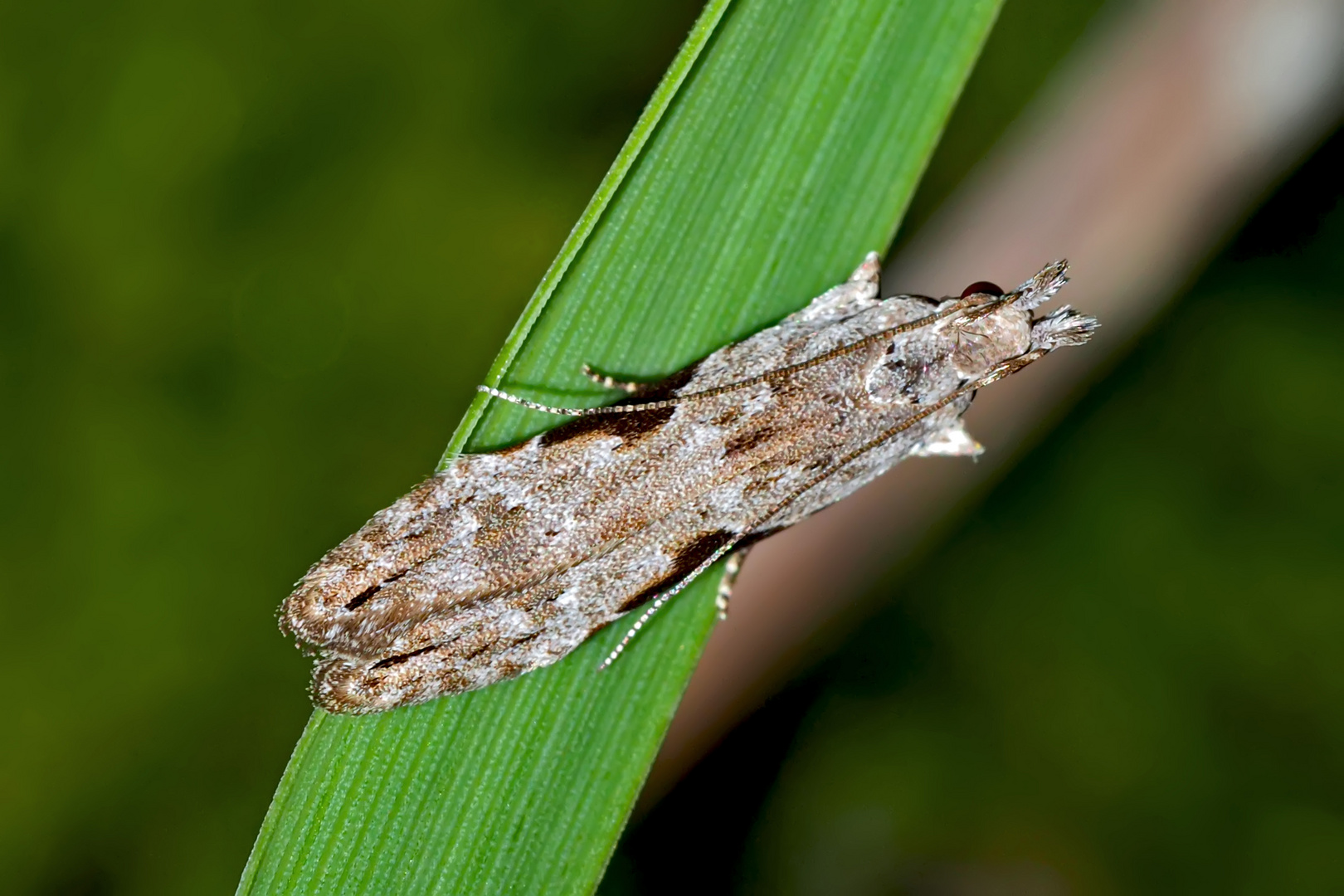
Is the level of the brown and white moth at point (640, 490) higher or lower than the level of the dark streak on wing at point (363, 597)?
higher

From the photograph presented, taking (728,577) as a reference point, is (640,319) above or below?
above

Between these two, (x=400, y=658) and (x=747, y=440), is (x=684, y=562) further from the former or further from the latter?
(x=400, y=658)

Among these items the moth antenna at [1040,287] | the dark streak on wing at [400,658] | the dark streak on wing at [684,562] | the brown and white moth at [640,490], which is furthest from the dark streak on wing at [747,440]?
the dark streak on wing at [400,658]

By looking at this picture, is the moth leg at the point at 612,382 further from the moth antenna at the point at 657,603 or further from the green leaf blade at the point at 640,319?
the moth antenna at the point at 657,603

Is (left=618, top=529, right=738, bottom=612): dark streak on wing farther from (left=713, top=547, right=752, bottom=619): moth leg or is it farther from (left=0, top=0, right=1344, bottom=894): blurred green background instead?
(left=0, top=0, right=1344, bottom=894): blurred green background

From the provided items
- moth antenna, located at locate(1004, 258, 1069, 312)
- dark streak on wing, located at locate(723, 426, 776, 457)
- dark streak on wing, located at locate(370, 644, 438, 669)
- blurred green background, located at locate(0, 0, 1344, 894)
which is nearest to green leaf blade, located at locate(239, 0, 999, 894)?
dark streak on wing, located at locate(370, 644, 438, 669)

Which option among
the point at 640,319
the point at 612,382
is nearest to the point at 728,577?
the point at 612,382
